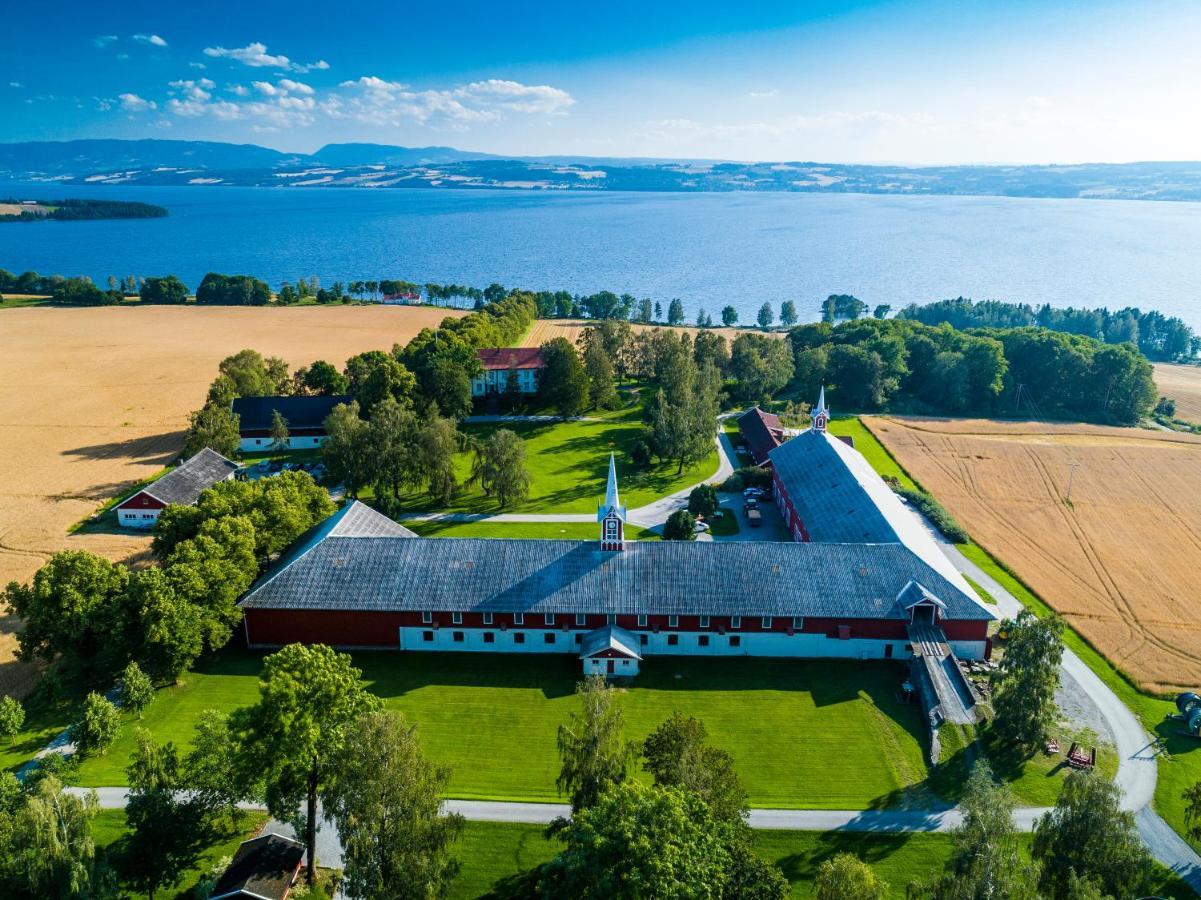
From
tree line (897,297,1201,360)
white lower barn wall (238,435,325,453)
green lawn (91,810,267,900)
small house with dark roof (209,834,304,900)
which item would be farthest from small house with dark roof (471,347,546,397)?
tree line (897,297,1201,360)

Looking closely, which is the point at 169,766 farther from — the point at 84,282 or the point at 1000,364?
the point at 84,282

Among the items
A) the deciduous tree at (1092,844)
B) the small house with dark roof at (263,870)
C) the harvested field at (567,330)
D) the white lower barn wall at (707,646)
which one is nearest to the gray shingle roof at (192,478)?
the white lower barn wall at (707,646)

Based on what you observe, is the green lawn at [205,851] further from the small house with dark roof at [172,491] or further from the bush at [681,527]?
the bush at [681,527]

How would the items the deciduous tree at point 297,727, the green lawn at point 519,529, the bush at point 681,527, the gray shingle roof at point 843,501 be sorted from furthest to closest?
the green lawn at point 519,529 < the bush at point 681,527 < the gray shingle roof at point 843,501 < the deciduous tree at point 297,727

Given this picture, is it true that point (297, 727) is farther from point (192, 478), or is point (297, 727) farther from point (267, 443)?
point (267, 443)

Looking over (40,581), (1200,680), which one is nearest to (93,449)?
(40,581)

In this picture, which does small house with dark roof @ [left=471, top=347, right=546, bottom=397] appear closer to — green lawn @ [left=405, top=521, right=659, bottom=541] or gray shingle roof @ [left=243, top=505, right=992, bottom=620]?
green lawn @ [left=405, top=521, right=659, bottom=541]
